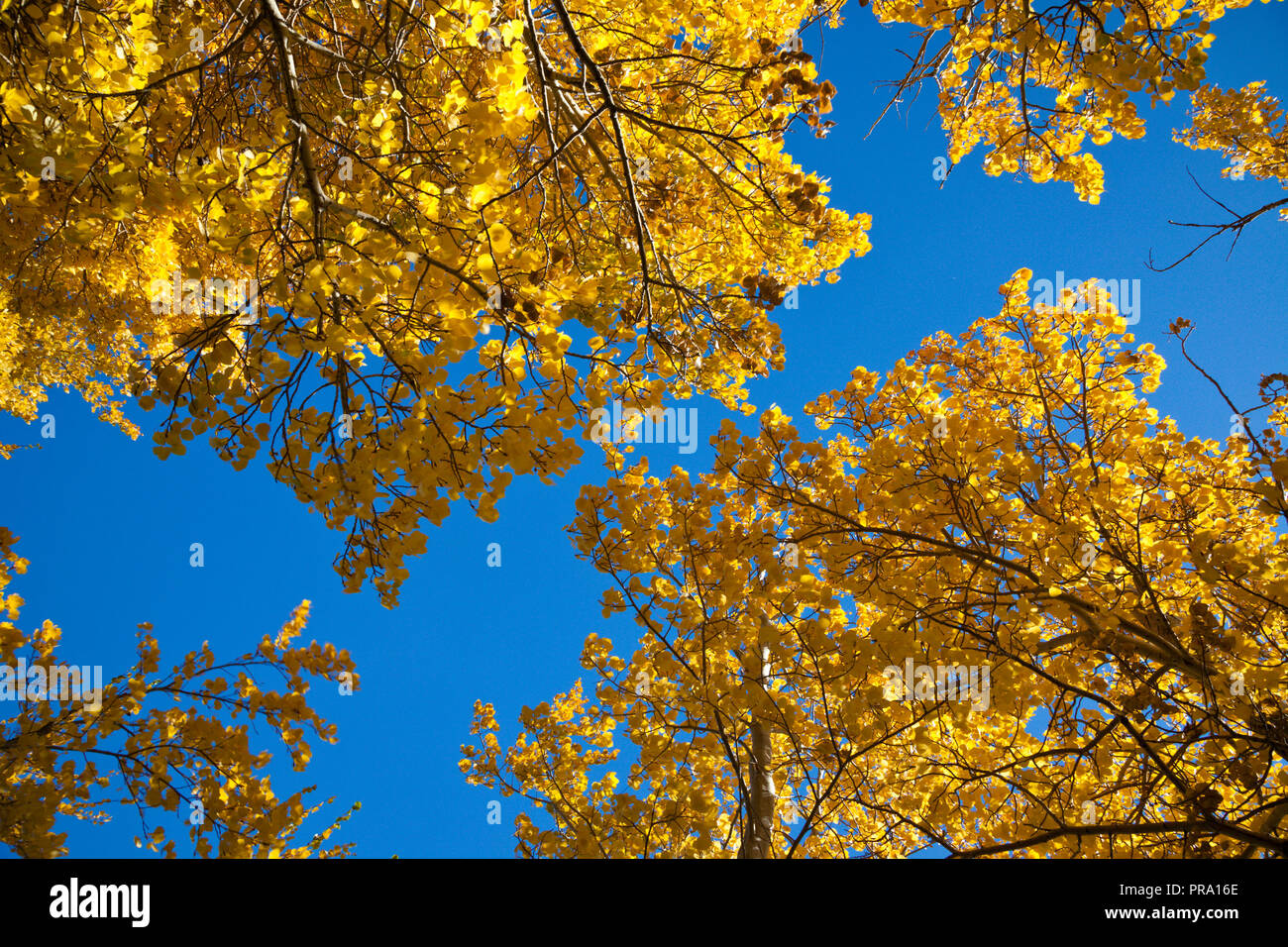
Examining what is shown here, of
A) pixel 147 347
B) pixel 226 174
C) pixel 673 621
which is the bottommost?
pixel 673 621

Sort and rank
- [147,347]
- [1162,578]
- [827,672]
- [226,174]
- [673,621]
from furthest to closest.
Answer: [147,347], [1162,578], [673,621], [827,672], [226,174]

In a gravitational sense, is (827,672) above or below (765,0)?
below

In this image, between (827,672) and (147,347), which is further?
(147,347)

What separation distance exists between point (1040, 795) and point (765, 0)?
4811 millimetres

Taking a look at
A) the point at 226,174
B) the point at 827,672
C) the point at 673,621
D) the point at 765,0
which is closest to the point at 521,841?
the point at 673,621

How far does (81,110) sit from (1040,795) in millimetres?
5141

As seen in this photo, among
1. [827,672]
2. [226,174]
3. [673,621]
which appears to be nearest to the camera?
[226,174]

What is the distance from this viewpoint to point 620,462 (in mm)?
3576
